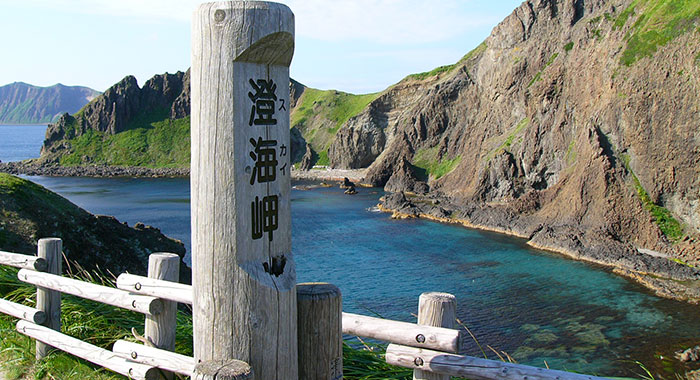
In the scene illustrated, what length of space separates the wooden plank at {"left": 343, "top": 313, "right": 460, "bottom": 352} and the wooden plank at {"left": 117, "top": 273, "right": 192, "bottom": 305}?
4.45 ft

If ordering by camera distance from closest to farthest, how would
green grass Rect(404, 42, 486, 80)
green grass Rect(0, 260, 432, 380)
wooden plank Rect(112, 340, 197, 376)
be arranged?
wooden plank Rect(112, 340, 197, 376)
green grass Rect(0, 260, 432, 380)
green grass Rect(404, 42, 486, 80)

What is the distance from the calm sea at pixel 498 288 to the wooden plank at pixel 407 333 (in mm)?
7948

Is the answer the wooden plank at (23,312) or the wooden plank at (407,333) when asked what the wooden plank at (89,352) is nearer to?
the wooden plank at (23,312)

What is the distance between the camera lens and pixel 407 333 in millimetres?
3887

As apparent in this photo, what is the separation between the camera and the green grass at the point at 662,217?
97.1ft

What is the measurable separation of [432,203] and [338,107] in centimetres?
4890

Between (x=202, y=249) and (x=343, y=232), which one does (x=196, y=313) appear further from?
(x=343, y=232)

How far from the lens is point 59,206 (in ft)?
42.9

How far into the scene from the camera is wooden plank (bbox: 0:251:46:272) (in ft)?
19.7


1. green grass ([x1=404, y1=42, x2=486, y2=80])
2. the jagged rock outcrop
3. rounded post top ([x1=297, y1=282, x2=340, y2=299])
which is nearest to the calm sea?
rounded post top ([x1=297, y1=282, x2=340, y2=299])

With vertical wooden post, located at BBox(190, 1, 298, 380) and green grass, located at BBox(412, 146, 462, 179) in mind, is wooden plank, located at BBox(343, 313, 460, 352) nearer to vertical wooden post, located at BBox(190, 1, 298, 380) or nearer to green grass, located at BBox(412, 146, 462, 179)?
vertical wooden post, located at BBox(190, 1, 298, 380)

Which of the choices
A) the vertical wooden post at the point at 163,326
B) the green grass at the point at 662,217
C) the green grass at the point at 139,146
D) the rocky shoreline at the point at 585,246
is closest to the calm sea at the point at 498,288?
the rocky shoreline at the point at 585,246

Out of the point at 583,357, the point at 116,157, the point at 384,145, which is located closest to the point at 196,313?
the point at 583,357

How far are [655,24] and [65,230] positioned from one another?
3629cm
